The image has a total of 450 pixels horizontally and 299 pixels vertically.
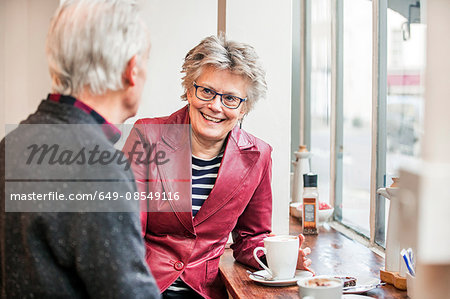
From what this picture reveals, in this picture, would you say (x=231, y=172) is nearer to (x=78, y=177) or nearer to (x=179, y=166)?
(x=179, y=166)

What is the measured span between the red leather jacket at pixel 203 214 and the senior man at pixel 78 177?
866mm

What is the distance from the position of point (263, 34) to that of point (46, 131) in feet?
5.37

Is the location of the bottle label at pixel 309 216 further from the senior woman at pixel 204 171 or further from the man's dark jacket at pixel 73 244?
the man's dark jacket at pixel 73 244

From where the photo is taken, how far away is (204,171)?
6.56ft

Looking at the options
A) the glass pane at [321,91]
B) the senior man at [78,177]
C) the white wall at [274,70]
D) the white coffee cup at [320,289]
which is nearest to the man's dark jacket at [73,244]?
the senior man at [78,177]

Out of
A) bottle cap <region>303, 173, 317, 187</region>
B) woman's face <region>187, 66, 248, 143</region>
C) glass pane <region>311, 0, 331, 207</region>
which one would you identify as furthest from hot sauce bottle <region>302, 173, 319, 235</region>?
woman's face <region>187, 66, 248, 143</region>

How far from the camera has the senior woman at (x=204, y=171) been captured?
189 centimetres

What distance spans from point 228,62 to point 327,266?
33.9 inches

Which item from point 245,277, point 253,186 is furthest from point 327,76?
point 245,277

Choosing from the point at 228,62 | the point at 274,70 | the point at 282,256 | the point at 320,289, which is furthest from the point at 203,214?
the point at 274,70

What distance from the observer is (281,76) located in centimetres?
250

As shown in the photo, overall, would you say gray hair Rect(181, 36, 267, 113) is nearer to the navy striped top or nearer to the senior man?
the navy striped top

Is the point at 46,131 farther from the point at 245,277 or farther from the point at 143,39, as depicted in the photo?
the point at 245,277

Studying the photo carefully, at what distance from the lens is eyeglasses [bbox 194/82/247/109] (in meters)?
1.89
